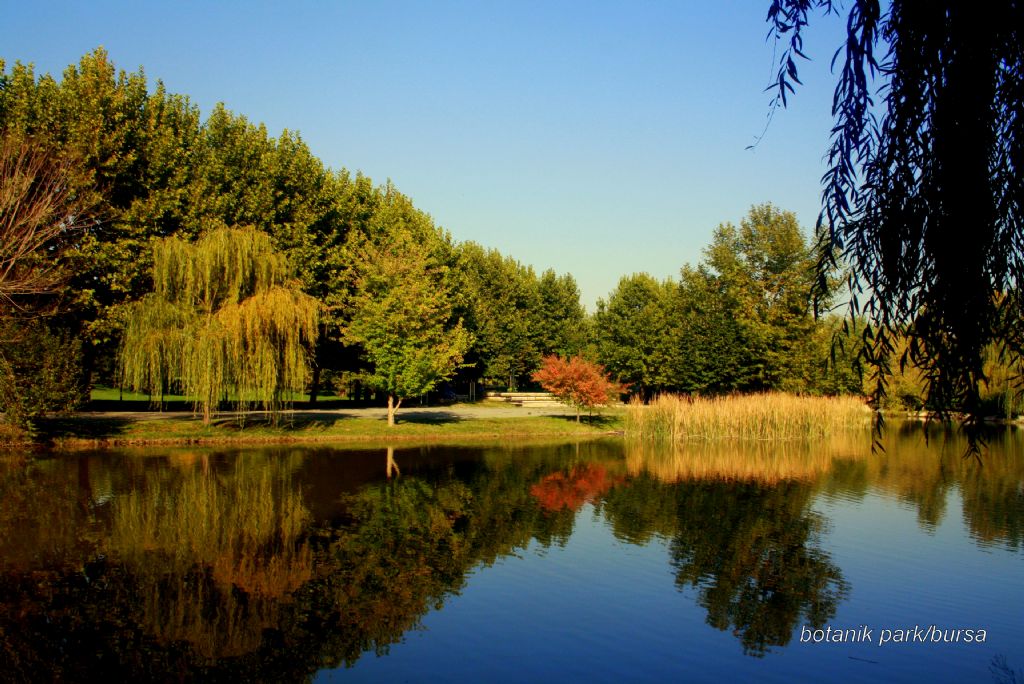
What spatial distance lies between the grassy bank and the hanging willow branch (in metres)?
30.7

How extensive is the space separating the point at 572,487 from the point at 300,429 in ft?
56.9

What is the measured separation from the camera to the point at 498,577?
14.1 metres

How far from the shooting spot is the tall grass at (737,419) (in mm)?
39188

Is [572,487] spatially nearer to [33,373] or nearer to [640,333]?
[33,373]

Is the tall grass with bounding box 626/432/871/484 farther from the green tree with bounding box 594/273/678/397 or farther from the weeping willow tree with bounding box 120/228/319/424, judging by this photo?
the green tree with bounding box 594/273/678/397

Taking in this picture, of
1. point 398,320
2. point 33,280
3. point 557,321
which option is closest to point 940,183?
point 33,280

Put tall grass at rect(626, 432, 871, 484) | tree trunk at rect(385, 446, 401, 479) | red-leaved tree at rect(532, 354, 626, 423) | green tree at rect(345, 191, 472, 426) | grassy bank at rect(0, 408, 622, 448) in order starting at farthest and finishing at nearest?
red-leaved tree at rect(532, 354, 626, 423), green tree at rect(345, 191, 472, 426), grassy bank at rect(0, 408, 622, 448), tall grass at rect(626, 432, 871, 484), tree trunk at rect(385, 446, 401, 479)

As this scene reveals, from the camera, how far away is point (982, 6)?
674 cm

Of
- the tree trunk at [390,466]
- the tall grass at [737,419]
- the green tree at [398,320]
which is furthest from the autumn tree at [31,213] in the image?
the tall grass at [737,419]

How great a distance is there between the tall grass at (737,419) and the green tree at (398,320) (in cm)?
1110

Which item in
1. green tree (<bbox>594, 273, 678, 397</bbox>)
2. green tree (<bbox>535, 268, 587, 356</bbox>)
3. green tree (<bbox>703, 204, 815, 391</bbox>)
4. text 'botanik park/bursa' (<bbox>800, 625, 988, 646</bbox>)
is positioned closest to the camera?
text 'botanik park/bursa' (<bbox>800, 625, 988, 646</bbox>)

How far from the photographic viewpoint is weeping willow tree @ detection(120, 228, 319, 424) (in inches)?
1254

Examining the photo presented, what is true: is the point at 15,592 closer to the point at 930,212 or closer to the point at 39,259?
the point at 930,212

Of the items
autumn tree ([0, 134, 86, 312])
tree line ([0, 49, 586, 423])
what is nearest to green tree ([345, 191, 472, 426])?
tree line ([0, 49, 586, 423])
